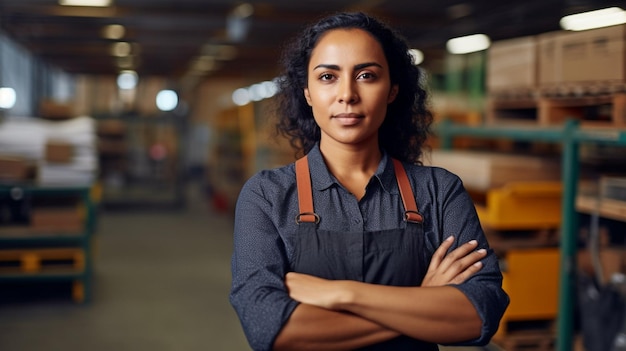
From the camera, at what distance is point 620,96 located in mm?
4230

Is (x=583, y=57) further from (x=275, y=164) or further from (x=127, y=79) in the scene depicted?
(x=127, y=79)

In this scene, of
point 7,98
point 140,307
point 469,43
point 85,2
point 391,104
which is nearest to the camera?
point 391,104

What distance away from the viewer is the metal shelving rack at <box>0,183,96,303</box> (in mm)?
7047

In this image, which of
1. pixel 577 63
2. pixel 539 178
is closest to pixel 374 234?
pixel 577 63

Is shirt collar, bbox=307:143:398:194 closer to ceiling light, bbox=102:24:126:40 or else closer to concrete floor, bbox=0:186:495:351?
concrete floor, bbox=0:186:495:351

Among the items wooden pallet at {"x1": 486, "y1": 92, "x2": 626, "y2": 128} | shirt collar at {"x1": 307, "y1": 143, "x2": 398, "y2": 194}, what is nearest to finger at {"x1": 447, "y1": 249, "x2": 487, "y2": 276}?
shirt collar at {"x1": 307, "y1": 143, "x2": 398, "y2": 194}

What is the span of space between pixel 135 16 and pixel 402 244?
10239 millimetres

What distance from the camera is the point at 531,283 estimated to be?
5.29m

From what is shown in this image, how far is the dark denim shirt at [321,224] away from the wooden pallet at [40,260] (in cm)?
549

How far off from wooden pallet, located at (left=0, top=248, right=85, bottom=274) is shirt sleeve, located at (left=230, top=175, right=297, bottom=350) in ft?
18.0

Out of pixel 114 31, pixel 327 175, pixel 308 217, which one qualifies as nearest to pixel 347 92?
pixel 327 175

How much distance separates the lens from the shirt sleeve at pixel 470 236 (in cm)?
215

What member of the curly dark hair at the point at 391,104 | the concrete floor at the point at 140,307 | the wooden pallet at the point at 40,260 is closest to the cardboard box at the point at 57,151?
the wooden pallet at the point at 40,260

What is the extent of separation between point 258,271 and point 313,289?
17cm
